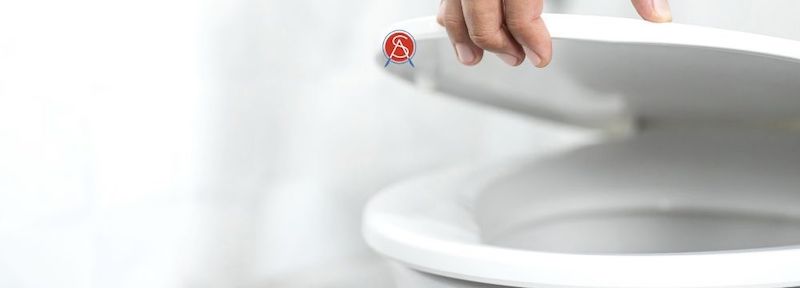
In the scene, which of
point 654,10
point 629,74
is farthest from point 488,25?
point 629,74

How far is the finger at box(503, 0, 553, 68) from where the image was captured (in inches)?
21.5

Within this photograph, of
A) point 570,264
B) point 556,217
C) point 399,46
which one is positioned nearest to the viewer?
point 570,264

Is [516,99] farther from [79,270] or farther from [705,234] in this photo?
[79,270]

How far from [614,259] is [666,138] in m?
0.55

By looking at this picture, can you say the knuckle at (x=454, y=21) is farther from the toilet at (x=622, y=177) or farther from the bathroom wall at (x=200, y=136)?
the bathroom wall at (x=200, y=136)

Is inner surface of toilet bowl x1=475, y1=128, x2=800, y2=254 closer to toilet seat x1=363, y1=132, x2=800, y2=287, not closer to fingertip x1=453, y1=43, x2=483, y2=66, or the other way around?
toilet seat x1=363, y1=132, x2=800, y2=287

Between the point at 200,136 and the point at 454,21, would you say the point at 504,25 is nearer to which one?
the point at 454,21

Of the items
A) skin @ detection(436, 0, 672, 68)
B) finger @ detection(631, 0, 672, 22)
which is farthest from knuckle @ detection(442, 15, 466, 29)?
finger @ detection(631, 0, 672, 22)

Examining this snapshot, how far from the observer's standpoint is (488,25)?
560 mm

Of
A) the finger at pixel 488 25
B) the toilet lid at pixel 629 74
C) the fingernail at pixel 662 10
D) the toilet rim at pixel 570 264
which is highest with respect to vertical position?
the fingernail at pixel 662 10

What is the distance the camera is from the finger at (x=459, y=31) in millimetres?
580

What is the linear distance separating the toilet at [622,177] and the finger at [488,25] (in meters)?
0.03

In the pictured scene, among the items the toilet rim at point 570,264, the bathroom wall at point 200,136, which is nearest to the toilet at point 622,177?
the toilet rim at point 570,264

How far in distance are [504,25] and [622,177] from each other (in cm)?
48
